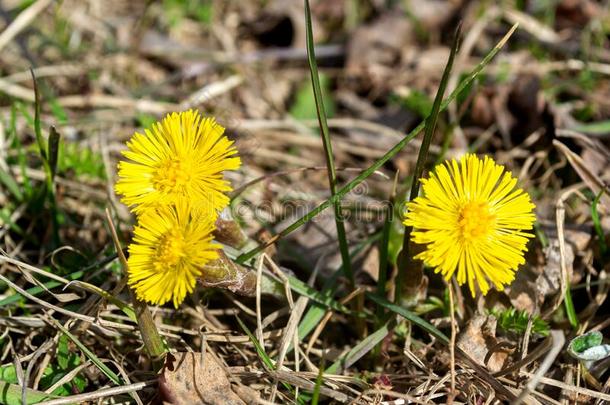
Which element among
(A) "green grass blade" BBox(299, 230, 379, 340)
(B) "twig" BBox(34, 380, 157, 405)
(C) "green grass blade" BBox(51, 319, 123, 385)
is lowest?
(B) "twig" BBox(34, 380, 157, 405)

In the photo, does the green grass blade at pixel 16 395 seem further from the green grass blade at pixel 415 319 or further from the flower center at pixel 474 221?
the flower center at pixel 474 221

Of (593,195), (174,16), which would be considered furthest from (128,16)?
(593,195)

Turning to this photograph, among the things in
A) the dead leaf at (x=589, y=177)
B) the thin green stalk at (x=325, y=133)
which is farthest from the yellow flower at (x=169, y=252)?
the dead leaf at (x=589, y=177)

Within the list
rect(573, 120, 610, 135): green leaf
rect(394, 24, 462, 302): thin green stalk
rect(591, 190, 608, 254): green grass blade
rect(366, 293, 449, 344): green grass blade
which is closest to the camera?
rect(394, 24, 462, 302): thin green stalk

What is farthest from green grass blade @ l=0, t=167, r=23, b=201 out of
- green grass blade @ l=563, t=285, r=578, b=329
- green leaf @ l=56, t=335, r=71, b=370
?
green grass blade @ l=563, t=285, r=578, b=329

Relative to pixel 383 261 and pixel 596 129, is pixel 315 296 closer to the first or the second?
pixel 383 261

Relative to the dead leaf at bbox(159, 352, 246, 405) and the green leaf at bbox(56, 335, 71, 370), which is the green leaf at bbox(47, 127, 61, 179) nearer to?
the green leaf at bbox(56, 335, 71, 370)

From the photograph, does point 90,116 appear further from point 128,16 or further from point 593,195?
point 593,195
